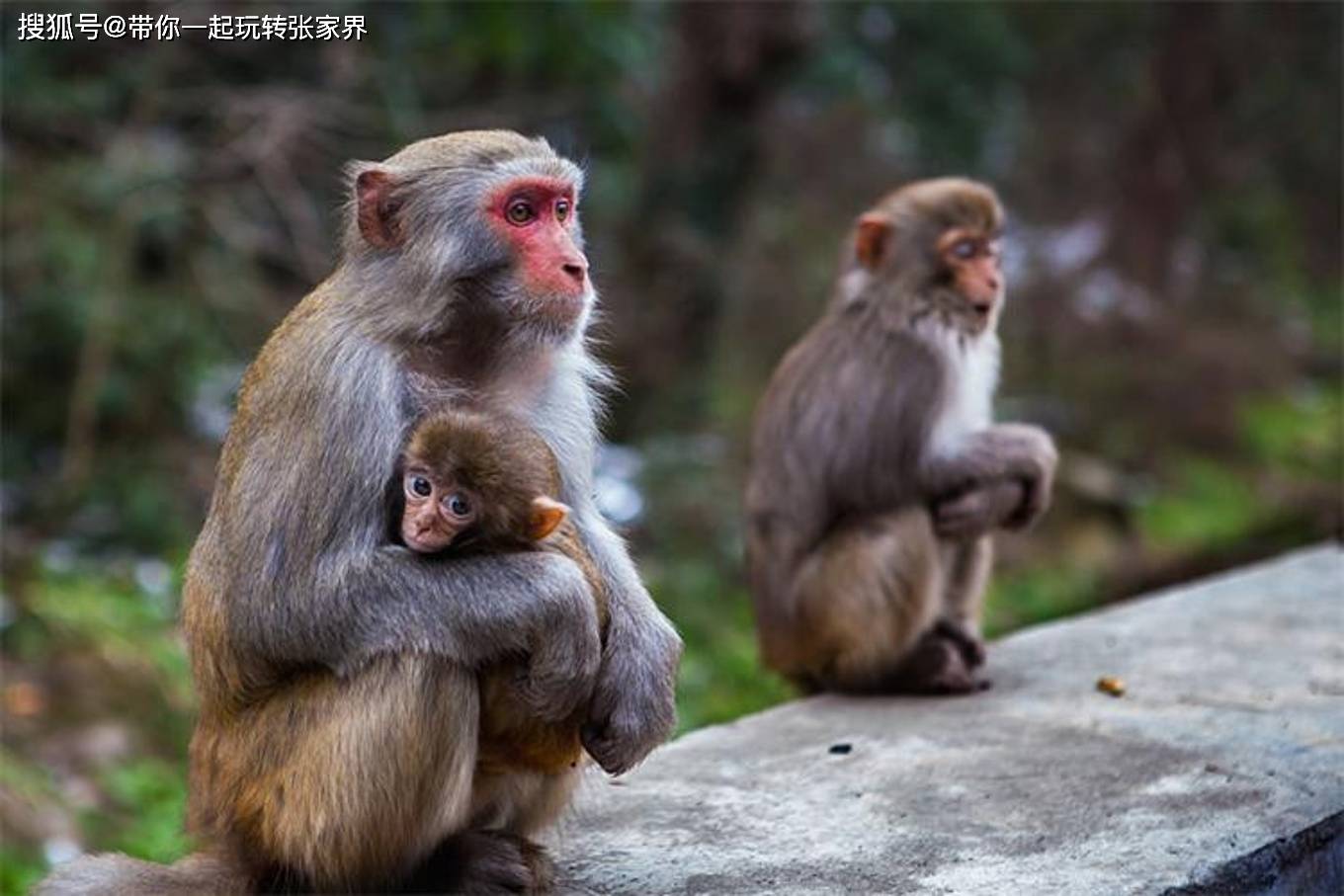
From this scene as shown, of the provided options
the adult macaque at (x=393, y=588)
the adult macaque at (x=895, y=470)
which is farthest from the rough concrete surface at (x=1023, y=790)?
the adult macaque at (x=393, y=588)

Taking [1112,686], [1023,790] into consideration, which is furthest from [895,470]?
[1023,790]

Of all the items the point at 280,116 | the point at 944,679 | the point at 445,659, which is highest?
the point at 280,116

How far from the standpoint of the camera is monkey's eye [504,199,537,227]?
3.81 meters

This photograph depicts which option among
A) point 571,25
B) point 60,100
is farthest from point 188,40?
point 571,25

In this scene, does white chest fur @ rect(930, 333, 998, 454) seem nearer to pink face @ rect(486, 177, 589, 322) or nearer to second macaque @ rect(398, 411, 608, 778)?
pink face @ rect(486, 177, 589, 322)

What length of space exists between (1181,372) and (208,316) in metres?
8.75

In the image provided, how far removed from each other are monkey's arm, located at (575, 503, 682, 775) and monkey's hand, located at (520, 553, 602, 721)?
0.14m

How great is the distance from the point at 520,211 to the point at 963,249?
251 centimetres

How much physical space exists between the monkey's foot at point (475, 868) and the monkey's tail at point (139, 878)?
1.24ft

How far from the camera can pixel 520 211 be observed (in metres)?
3.82

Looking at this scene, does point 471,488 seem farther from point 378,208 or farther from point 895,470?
point 895,470

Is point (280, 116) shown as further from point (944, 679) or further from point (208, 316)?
point (944, 679)

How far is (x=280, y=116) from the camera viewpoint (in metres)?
8.87

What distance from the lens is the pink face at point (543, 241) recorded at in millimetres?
3758
